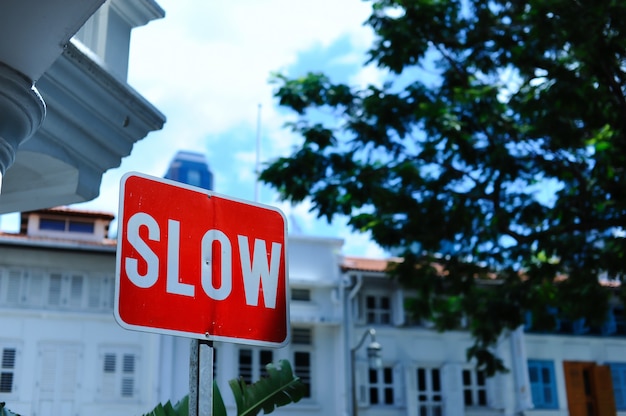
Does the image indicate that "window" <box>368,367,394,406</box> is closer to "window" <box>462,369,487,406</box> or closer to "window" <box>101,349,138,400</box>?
"window" <box>462,369,487,406</box>

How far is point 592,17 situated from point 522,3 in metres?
2.56

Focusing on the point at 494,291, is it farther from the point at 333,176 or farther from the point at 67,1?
the point at 67,1

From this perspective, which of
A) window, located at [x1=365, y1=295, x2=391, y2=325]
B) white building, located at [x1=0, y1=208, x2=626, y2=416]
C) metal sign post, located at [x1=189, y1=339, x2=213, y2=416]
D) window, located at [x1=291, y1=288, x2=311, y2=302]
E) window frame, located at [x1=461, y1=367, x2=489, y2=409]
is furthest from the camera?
window frame, located at [x1=461, y1=367, x2=489, y2=409]

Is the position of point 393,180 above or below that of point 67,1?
above

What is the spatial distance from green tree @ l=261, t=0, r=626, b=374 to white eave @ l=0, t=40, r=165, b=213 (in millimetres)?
5773

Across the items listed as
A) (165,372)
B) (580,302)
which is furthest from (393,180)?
(165,372)

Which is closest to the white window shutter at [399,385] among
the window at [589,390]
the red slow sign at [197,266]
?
the window at [589,390]

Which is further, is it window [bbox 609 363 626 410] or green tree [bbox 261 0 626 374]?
window [bbox 609 363 626 410]

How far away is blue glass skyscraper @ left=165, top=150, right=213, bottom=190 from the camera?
232 ft

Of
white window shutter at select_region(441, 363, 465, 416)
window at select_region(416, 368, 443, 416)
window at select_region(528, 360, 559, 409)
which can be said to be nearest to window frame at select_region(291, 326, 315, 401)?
window at select_region(416, 368, 443, 416)

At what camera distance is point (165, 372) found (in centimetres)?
2039

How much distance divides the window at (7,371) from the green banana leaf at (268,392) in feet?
54.2

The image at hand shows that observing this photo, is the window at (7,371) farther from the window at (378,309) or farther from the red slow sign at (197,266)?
the red slow sign at (197,266)

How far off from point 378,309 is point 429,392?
287 cm
